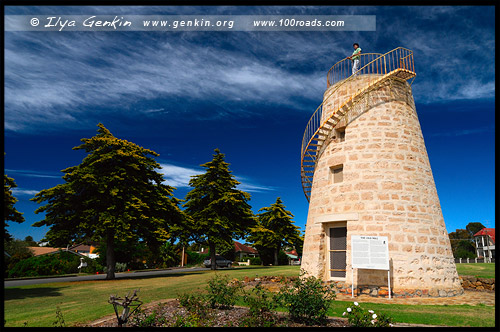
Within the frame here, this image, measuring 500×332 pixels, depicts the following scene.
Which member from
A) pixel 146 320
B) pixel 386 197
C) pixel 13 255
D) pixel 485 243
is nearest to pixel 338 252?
pixel 386 197

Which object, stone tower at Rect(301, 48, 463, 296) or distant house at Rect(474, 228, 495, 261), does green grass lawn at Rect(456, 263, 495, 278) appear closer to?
stone tower at Rect(301, 48, 463, 296)

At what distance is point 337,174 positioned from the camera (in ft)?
50.0

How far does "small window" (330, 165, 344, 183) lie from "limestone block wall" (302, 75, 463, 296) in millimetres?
113

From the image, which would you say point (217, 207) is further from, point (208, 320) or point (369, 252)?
point (208, 320)

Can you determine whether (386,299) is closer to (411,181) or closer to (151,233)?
(411,181)

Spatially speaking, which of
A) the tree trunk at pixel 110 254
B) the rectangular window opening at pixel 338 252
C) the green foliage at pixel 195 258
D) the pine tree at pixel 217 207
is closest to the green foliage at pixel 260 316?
the rectangular window opening at pixel 338 252

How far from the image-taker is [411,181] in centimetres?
1385

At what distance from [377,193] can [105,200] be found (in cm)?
1824

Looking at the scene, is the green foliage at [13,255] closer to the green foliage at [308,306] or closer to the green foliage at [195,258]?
the green foliage at [308,306]

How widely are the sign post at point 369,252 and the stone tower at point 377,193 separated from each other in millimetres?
866

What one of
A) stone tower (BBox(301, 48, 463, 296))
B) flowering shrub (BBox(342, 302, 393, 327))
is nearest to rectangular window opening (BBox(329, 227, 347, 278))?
stone tower (BBox(301, 48, 463, 296))

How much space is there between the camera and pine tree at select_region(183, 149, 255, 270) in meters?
31.2
